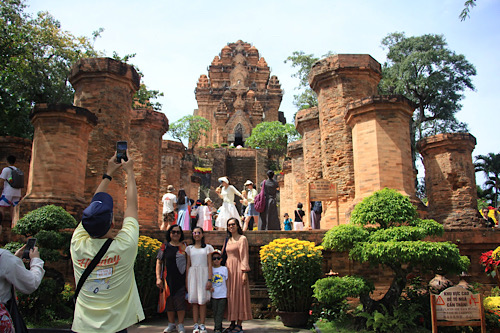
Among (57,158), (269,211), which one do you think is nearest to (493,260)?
(269,211)

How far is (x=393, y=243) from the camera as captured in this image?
5.95 m

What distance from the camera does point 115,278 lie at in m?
3.33

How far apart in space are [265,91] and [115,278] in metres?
55.9

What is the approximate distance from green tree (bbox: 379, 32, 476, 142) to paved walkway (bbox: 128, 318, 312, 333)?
22.8m

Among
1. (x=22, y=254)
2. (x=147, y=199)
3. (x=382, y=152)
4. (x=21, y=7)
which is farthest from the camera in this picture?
(x=21, y=7)

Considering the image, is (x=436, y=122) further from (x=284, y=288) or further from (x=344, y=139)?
(x=284, y=288)

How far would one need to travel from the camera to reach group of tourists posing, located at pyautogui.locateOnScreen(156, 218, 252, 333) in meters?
6.14

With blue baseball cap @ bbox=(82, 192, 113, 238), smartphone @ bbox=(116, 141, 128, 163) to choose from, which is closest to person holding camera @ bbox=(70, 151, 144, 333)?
blue baseball cap @ bbox=(82, 192, 113, 238)

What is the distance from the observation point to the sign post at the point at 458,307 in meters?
5.35

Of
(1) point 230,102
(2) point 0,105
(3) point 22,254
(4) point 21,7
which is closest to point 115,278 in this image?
(3) point 22,254

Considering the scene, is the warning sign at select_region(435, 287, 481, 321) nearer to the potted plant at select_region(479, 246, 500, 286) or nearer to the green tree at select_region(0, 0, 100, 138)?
the potted plant at select_region(479, 246, 500, 286)

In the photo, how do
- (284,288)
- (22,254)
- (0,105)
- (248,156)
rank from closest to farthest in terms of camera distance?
(22,254) → (284,288) → (0,105) → (248,156)

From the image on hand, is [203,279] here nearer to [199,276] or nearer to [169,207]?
[199,276]

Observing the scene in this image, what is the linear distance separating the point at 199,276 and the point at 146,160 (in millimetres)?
9155
